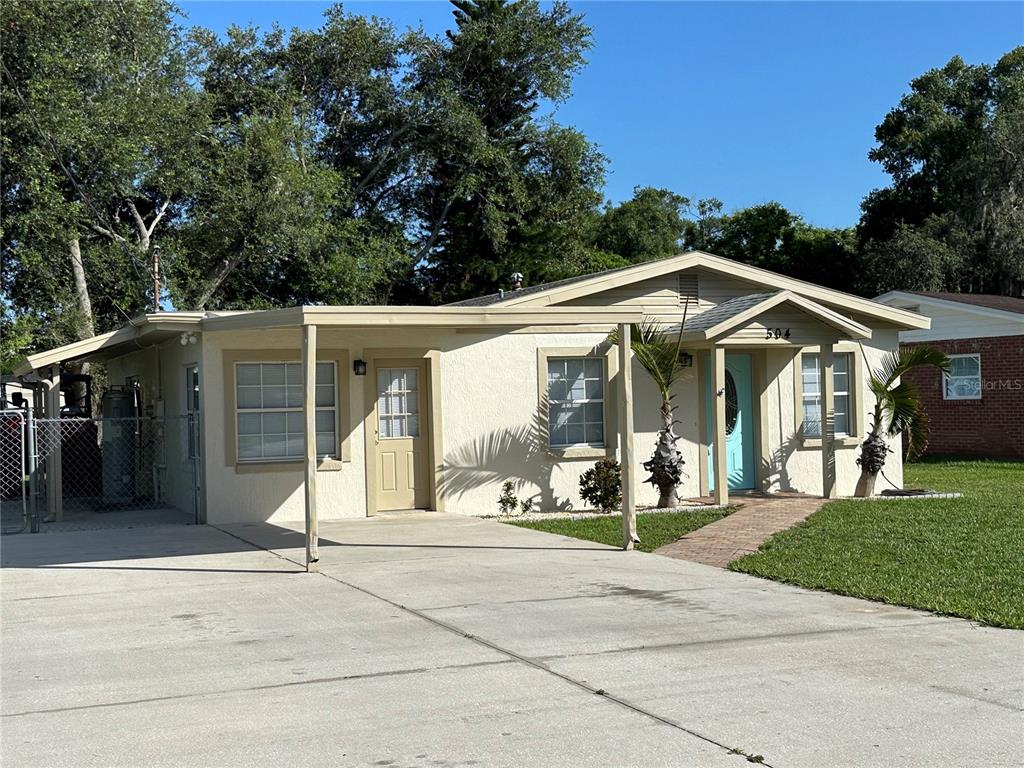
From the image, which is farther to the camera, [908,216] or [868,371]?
[908,216]

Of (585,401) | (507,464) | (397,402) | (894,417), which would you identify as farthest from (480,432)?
(894,417)

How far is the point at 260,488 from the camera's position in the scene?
13844mm

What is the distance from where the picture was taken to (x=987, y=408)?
23.0m

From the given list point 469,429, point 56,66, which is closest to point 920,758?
point 469,429

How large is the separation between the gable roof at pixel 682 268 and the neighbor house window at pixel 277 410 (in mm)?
2647

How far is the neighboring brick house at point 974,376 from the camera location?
2233 centimetres

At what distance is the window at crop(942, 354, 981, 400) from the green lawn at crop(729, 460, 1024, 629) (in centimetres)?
821

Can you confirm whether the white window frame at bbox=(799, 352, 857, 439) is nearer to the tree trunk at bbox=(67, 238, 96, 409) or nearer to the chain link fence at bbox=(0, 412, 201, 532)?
the chain link fence at bbox=(0, 412, 201, 532)

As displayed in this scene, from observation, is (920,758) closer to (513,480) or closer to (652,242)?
(513,480)

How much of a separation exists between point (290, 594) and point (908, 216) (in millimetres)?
35337

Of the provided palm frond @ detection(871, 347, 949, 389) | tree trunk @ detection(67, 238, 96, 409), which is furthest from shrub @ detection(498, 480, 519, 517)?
tree trunk @ detection(67, 238, 96, 409)

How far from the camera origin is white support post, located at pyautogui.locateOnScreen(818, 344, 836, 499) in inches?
611

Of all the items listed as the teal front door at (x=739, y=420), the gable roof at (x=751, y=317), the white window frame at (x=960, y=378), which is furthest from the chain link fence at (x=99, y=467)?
the white window frame at (x=960, y=378)

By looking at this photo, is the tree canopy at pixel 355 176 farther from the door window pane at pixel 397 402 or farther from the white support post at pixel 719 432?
the white support post at pixel 719 432
